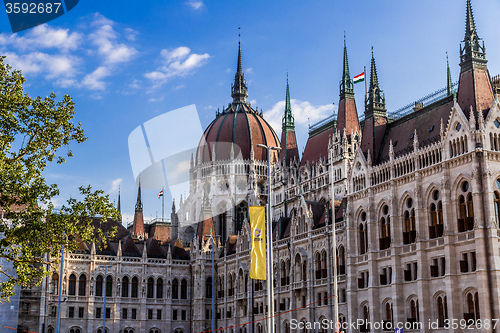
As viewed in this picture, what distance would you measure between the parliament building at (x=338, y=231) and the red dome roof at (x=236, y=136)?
9.8 inches

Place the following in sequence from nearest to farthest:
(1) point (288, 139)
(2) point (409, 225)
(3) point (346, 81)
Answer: (2) point (409, 225) → (3) point (346, 81) → (1) point (288, 139)

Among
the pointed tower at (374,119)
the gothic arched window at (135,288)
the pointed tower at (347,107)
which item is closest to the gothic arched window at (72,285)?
the gothic arched window at (135,288)

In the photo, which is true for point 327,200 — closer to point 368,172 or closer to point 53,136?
point 368,172

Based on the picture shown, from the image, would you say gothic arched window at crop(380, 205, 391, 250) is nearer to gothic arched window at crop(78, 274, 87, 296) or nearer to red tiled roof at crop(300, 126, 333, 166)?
red tiled roof at crop(300, 126, 333, 166)

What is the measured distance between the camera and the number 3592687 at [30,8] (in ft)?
77.4

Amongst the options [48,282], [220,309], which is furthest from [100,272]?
[220,309]

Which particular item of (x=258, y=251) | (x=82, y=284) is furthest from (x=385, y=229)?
(x=82, y=284)

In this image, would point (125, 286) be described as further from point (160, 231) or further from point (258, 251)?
point (258, 251)

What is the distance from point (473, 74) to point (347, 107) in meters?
28.5

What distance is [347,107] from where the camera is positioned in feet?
262

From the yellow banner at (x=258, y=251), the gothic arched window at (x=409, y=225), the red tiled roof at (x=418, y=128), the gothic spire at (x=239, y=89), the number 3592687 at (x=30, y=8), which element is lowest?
the yellow banner at (x=258, y=251)

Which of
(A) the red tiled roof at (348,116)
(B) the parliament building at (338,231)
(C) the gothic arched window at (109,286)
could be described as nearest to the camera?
(B) the parliament building at (338,231)

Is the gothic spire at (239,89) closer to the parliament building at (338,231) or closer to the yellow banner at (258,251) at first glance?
the parliament building at (338,231)

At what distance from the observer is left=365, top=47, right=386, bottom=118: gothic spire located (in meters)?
64.0
